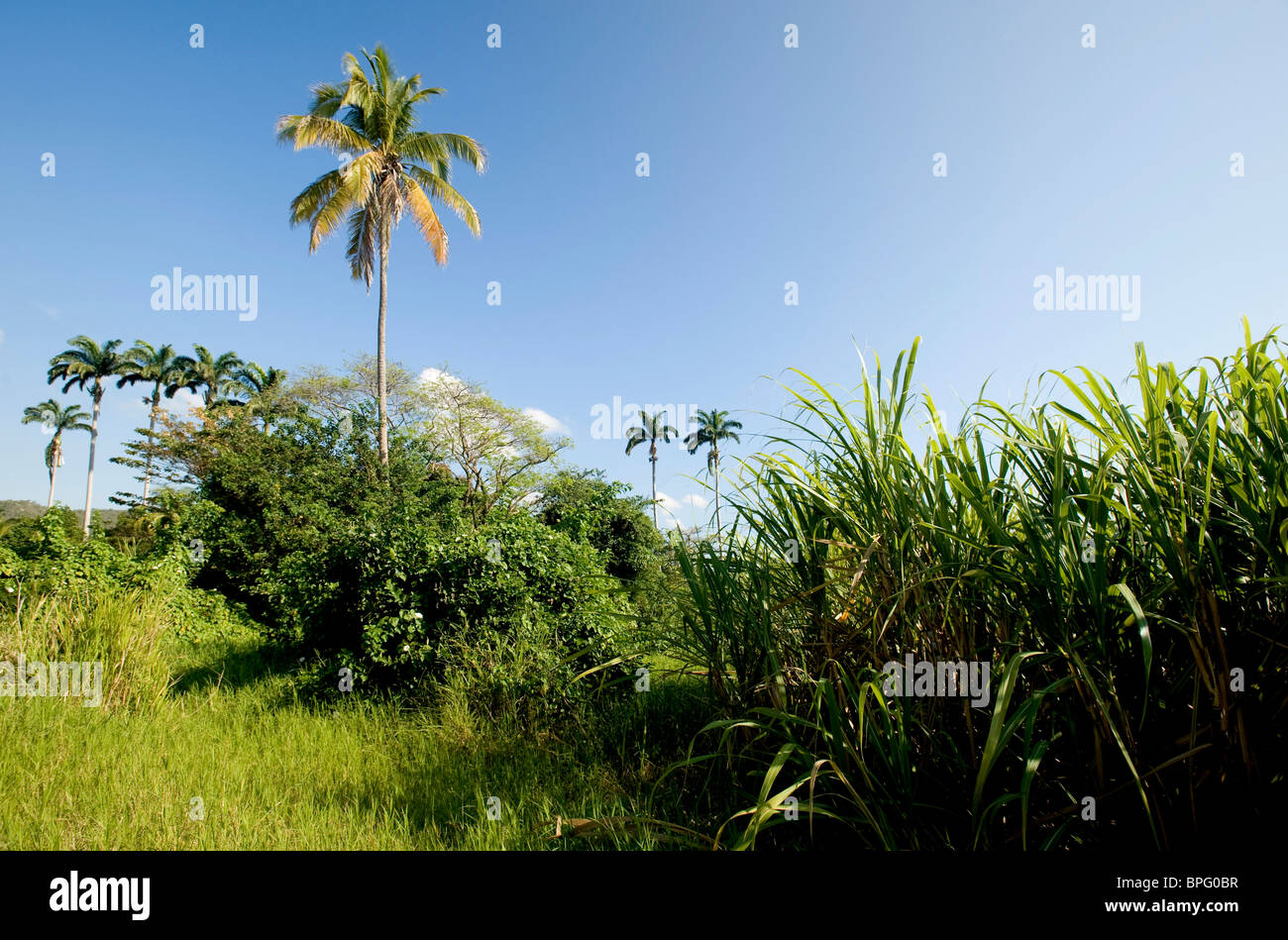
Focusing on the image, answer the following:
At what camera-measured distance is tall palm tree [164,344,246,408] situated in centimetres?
3450

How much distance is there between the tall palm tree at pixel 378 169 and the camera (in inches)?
589

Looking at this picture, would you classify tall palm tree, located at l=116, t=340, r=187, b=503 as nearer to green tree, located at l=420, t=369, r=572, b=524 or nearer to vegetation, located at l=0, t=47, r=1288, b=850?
green tree, located at l=420, t=369, r=572, b=524

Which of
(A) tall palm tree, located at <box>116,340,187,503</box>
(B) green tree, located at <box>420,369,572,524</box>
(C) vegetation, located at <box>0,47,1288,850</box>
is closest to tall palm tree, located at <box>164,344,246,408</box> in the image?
(A) tall palm tree, located at <box>116,340,187,503</box>

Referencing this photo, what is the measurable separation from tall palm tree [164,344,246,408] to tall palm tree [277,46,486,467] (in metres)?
23.5

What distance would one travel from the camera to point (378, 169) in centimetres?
1541

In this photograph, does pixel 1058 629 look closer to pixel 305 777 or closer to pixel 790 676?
pixel 790 676

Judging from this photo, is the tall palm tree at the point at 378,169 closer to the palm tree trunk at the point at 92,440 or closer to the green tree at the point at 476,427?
the green tree at the point at 476,427

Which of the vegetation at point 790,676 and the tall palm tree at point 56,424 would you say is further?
the tall palm tree at point 56,424

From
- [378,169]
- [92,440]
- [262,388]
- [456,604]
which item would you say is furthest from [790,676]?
[92,440]

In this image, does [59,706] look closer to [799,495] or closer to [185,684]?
[185,684]

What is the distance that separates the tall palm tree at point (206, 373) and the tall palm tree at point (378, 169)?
924 inches

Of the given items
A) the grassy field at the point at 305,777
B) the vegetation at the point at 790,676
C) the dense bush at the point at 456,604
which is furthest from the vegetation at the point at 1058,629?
the dense bush at the point at 456,604

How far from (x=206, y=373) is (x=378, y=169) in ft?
89.0
